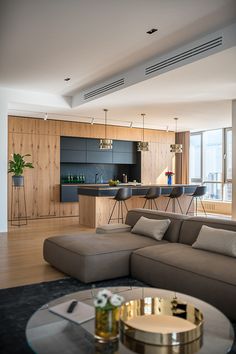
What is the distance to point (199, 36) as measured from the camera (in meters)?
4.63

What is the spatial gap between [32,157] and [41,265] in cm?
498

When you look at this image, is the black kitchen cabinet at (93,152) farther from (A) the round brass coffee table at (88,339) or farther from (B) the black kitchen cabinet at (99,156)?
(A) the round brass coffee table at (88,339)

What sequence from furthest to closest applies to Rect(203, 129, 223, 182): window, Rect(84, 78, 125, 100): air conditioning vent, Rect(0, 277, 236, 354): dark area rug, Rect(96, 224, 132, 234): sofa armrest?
Rect(203, 129, 223, 182): window → Rect(84, 78, 125, 100): air conditioning vent → Rect(96, 224, 132, 234): sofa armrest → Rect(0, 277, 236, 354): dark area rug

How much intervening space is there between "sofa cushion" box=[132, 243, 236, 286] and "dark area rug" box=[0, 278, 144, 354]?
379 mm

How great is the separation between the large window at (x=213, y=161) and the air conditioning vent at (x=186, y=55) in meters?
6.14

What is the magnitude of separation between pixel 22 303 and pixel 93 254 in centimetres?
88

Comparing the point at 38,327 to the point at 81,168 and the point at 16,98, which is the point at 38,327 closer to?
the point at 16,98

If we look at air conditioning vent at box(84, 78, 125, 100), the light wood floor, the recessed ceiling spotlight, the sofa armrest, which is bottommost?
the light wood floor

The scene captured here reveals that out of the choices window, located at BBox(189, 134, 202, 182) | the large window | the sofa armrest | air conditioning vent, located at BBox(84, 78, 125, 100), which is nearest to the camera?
the sofa armrest

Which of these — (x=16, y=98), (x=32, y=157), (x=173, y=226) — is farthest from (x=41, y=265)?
(x=32, y=157)

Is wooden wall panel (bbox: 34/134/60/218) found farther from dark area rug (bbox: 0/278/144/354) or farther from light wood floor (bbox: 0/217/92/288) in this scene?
dark area rug (bbox: 0/278/144/354)

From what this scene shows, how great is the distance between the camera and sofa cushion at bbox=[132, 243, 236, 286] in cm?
292

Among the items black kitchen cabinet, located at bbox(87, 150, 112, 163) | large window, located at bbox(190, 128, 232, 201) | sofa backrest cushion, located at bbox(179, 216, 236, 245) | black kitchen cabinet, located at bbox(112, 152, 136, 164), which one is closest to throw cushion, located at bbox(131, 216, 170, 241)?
sofa backrest cushion, located at bbox(179, 216, 236, 245)

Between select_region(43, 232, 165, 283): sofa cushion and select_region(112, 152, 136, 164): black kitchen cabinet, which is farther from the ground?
select_region(112, 152, 136, 164): black kitchen cabinet
